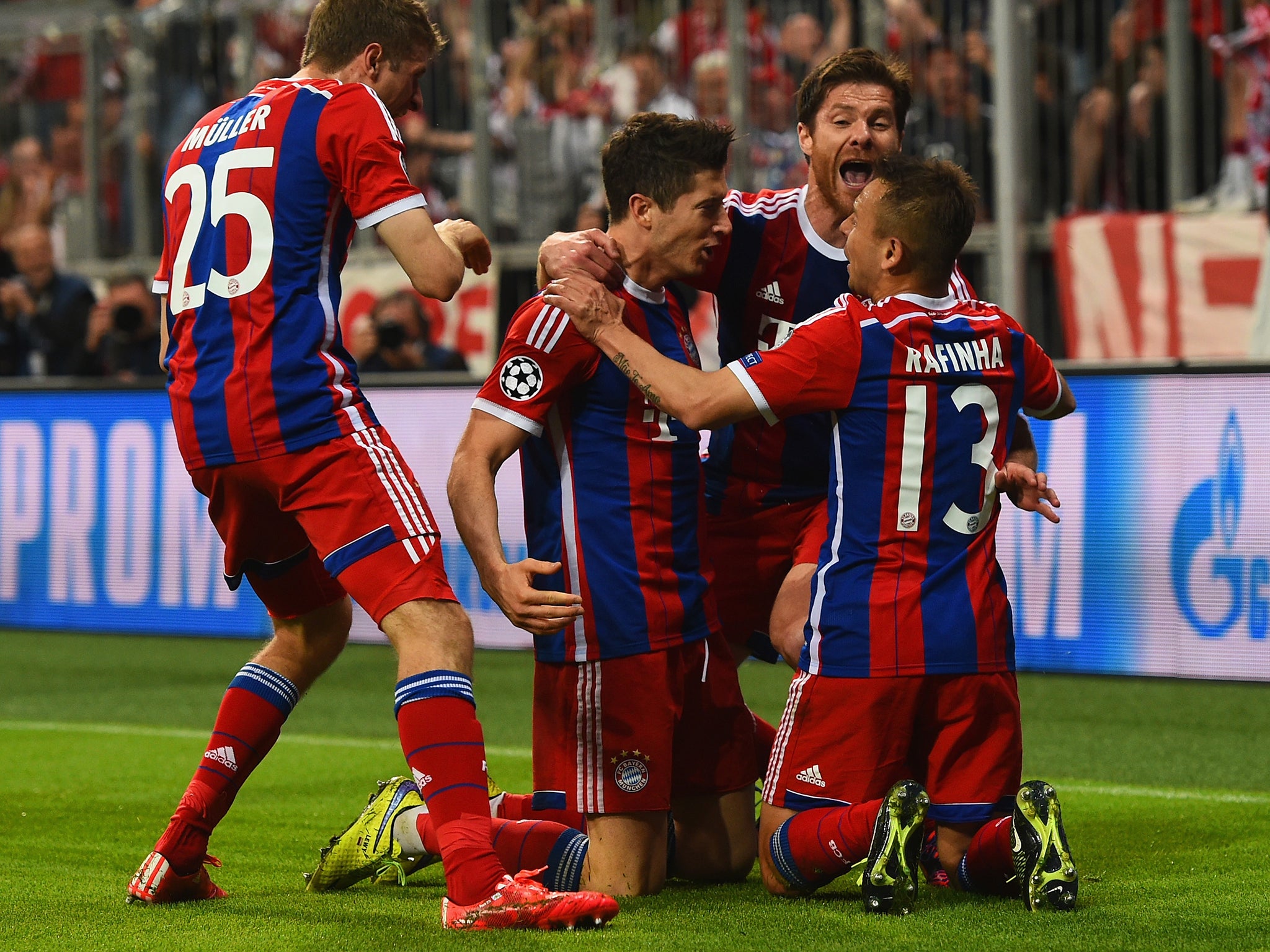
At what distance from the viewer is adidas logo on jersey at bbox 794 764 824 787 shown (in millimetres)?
3873

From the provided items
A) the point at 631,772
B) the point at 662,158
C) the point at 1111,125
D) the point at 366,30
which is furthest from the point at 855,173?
the point at 1111,125

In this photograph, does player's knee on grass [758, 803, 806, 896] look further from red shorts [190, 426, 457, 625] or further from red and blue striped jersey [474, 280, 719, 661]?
red shorts [190, 426, 457, 625]

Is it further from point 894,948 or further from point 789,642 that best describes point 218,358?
point 894,948

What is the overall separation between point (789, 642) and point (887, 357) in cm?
89

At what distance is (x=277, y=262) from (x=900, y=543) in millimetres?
1440

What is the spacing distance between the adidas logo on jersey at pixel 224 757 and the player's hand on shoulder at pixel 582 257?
1286mm

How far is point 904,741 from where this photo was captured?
12.6 feet

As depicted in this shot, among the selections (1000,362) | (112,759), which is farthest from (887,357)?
(112,759)

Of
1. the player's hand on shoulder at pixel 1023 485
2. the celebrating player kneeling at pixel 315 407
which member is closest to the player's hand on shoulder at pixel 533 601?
the celebrating player kneeling at pixel 315 407

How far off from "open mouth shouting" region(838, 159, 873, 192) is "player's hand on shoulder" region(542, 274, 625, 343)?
38.6 inches

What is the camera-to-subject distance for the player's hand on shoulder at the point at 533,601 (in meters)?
3.69

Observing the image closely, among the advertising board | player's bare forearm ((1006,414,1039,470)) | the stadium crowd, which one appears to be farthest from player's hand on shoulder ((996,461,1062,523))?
the stadium crowd

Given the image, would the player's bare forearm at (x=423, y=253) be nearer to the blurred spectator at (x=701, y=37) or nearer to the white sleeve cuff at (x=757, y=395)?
the white sleeve cuff at (x=757, y=395)

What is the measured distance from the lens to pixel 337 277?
4.04 m
